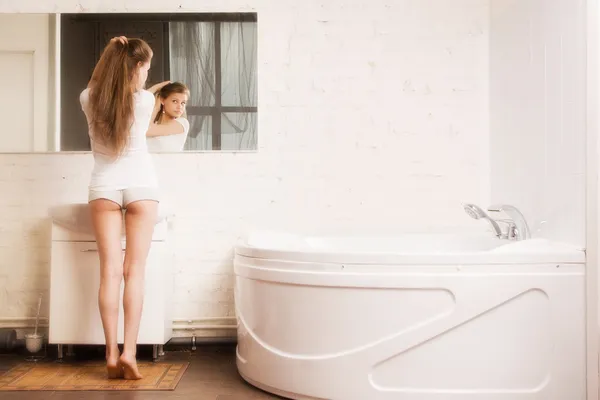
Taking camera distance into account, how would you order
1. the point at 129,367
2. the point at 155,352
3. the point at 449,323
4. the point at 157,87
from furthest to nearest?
the point at 157,87, the point at 155,352, the point at 129,367, the point at 449,323

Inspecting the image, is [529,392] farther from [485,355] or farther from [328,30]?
[328,30]

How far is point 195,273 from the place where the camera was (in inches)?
124

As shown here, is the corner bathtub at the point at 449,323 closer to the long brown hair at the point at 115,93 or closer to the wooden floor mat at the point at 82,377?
the wooden floor mat at the point at 82,377

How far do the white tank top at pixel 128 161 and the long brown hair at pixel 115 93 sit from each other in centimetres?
3

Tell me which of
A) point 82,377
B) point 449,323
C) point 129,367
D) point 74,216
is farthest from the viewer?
point 74,216

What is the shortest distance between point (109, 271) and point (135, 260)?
0.11 meters

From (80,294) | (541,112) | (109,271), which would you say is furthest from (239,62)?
(541,112)

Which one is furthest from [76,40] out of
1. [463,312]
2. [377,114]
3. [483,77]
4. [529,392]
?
[529,392]

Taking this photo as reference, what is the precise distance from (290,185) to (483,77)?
1.13 meters

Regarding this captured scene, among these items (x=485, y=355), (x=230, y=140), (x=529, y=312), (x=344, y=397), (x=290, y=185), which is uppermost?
(x=230, y=140)

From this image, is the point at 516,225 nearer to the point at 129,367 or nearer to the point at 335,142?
the point at 335,142

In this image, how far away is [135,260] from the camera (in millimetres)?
2553

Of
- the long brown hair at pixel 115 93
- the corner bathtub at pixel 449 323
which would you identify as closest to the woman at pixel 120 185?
the long brown hair at pixel 115 93

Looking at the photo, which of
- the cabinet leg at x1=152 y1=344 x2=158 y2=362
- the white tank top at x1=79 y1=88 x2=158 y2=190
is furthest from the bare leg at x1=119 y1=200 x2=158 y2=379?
the cabinet leg at x1=152 y1=344 x2=158 y2=362
